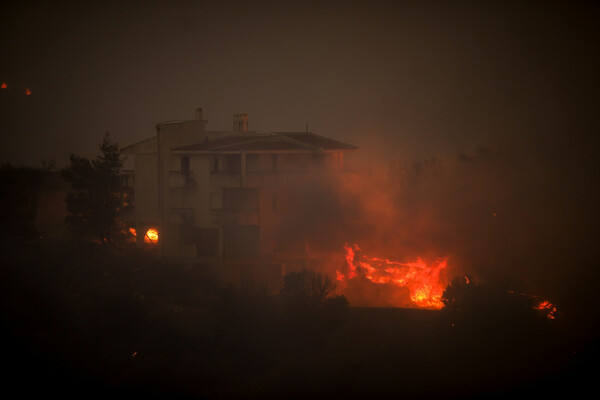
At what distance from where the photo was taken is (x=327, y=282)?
75.8ft

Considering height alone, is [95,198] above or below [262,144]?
below

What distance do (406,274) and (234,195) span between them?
10.9 metres

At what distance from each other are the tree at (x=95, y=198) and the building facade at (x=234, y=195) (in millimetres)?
2586

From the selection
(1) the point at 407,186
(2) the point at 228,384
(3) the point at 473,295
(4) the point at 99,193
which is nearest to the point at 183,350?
(2) the point at 228,384

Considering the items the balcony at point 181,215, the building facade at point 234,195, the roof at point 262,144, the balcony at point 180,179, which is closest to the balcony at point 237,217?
the building facade at point 234,195

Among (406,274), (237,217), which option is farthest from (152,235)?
(406,274)

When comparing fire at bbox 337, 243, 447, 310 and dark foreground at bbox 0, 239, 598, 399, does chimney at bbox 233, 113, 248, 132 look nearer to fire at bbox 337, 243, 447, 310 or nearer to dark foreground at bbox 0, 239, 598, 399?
fire at bbox 337, 243, 447, 310

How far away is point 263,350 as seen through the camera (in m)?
19.1

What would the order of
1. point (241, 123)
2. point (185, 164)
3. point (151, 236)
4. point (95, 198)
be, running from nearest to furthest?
point (185, 164)
point (151, 236)
point (95, 198)
point (241, 123)

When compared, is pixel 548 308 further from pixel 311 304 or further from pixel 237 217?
pixel 237 217

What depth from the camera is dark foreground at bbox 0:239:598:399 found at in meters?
17.3

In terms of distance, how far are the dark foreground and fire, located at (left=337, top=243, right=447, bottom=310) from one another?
13.3 feet

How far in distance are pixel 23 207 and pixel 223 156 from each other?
1326 cm

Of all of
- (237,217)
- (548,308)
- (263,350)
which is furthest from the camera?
(237,217)
